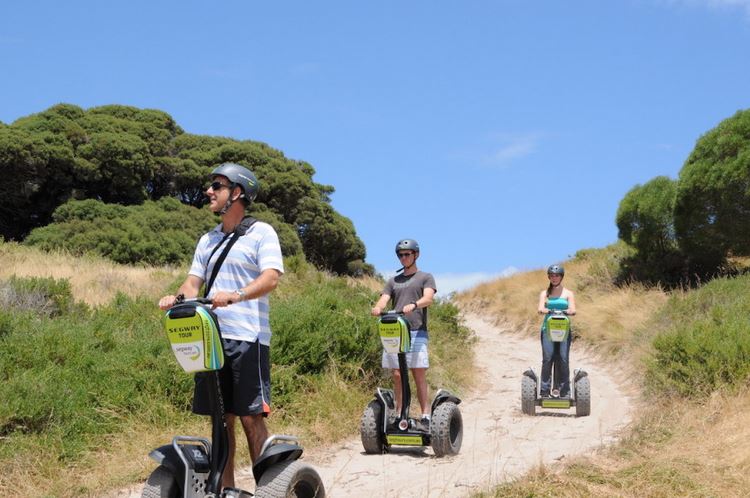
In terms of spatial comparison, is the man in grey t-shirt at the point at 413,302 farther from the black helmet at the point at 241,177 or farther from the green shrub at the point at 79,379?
the black helmet at the point at 241,177

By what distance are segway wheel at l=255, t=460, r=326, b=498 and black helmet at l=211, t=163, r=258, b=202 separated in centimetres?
149

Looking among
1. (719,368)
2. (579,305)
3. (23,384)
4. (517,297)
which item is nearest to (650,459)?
(719,368)

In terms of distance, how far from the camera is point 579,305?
58.5 feet

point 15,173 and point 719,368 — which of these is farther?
point 15,173

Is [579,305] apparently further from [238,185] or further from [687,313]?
[238,185]

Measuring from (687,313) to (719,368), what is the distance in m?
5.00

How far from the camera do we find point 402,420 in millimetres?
6797

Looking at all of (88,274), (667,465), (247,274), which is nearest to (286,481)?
(247,274)

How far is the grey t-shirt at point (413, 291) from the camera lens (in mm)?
6973

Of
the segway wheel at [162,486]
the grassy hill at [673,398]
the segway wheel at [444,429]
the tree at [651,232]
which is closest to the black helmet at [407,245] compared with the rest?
the segway wheel at [444,429]

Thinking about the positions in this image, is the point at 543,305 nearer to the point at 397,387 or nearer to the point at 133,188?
the point at 397,387

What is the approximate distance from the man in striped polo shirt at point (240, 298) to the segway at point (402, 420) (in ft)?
8.03

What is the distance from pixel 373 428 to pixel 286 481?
2764 mm

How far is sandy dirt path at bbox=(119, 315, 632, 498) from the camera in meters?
5.70
